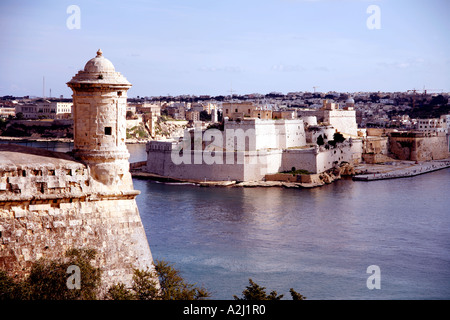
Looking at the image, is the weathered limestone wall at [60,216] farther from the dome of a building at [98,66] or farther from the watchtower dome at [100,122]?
the dome of a building at [98,66]

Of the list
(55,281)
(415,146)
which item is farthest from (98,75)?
(415,146)

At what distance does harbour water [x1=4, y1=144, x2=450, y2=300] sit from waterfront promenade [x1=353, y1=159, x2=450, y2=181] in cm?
283

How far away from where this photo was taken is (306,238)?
32.8 feet

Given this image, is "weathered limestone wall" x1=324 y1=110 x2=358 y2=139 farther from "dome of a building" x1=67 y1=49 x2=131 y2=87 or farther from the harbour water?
"dome of a building" x1=67 y1=49 x2=131 y2=87

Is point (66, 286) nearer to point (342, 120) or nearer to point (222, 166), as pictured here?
point (222, 166)

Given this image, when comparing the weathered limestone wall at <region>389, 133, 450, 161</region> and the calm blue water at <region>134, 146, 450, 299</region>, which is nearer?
the calm blue water at <region>134, 146, 450, 299</region>

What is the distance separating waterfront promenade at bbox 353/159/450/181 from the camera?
64.0 feet

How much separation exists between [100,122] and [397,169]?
19.6m

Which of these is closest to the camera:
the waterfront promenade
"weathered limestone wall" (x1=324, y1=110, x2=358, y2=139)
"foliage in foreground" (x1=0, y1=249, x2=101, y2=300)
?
"foliage in foreground" (x1=0, y1=249, x2=101, y2=300)

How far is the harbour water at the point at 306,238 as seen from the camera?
727 cm

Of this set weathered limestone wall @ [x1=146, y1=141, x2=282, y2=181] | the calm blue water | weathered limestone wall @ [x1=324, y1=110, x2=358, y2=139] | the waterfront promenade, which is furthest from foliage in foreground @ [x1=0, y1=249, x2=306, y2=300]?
weathered limestone wall @ [x1=324, y1=110, x2=358, y2=139]

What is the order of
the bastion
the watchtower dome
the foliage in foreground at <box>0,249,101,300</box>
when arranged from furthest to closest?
the watchtower dome
the bastion
the foliage in foreground at <box>0,249,101,300</box>

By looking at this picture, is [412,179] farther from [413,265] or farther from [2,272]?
[2,272]

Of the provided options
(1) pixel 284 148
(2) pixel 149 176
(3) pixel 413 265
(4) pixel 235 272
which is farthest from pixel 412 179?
(4) pixel 235 272
